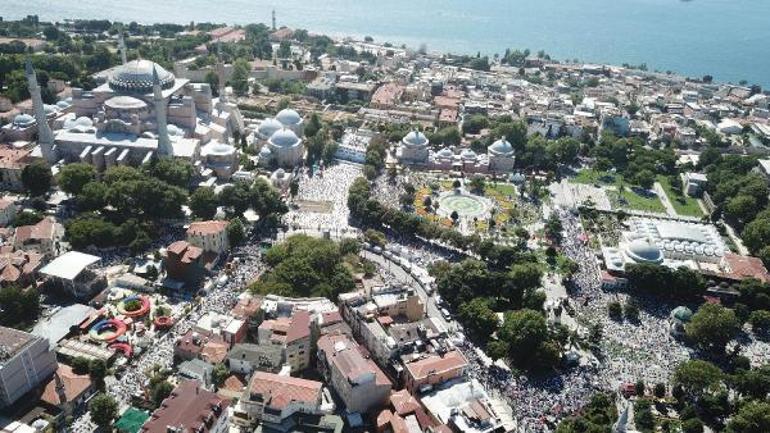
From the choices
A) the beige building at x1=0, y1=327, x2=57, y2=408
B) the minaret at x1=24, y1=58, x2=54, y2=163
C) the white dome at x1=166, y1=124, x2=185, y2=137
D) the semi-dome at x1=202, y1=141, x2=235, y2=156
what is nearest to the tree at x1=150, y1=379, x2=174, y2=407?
the beige building at x1=0, y1=327, x2=57, y2=408

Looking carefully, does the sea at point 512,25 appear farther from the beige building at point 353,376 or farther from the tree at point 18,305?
the tree at point 18,305

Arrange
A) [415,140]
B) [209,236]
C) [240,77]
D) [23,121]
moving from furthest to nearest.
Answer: [240,77] < [415,140] < [23,121] < [209,236]

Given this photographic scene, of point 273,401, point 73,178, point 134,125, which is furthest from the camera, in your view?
point 134,125

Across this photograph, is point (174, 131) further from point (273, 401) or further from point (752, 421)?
point (752, 421)

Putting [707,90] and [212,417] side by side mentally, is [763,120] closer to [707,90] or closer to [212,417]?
[707,90]

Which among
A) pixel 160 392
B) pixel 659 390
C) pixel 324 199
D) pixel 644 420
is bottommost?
pixel 644 420

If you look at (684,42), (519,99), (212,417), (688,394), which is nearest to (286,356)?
(212,417)

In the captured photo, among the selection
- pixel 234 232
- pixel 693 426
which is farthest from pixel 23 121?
pixel 693 426
